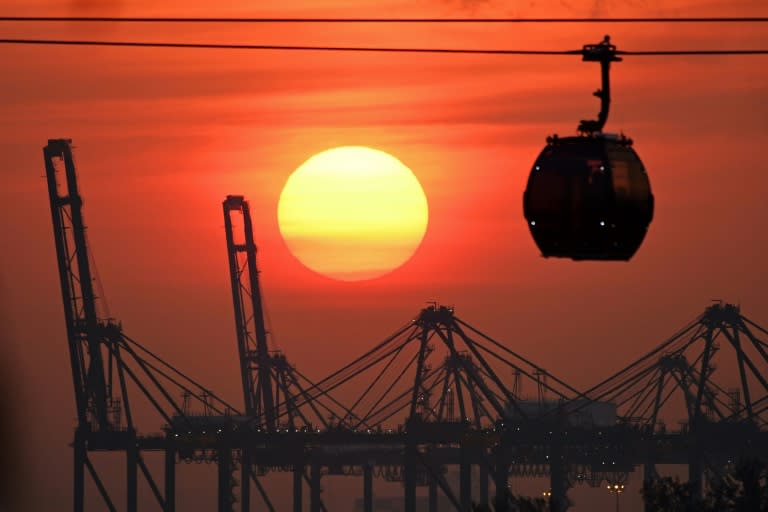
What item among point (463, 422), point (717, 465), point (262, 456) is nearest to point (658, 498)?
point (463, 422)

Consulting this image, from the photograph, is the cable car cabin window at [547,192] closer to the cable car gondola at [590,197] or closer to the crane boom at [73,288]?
the cable car gondola at [590,197]

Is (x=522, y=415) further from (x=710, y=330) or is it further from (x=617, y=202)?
(x=617, y=202)

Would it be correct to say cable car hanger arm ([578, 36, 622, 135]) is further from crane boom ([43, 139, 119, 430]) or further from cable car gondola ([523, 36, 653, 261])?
crane boom ([43, 139, 119, 430])

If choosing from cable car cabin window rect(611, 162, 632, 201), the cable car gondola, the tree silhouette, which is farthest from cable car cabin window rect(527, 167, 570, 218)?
the tree silhouette

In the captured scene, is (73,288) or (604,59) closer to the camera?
(604,59)

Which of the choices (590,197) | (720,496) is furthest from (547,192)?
(720,496)

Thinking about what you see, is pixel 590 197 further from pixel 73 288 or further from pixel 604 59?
pixel 73 288

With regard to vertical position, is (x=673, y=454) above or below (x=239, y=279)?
below

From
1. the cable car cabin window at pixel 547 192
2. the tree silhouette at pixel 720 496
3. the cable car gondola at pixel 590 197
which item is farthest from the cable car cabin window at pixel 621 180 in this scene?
the tree silhouette at pixel 720 496
